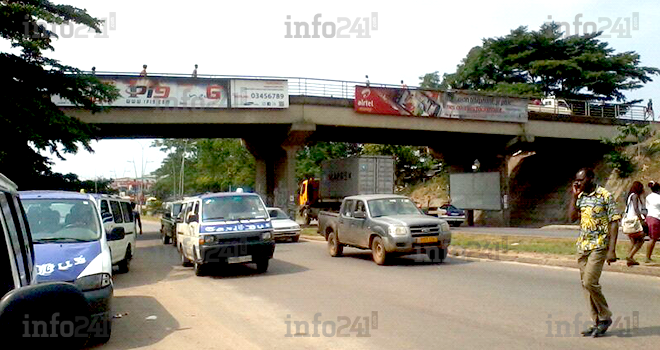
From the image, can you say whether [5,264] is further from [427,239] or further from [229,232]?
[427,239]

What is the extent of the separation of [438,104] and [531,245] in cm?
1943

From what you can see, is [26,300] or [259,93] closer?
[26,300]

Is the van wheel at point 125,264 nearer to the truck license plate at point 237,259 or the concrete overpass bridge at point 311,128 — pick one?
the truck license plate at point 237,259

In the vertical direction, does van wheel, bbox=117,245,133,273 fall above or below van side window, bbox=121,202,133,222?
below

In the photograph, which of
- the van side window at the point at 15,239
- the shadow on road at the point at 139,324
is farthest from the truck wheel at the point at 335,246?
the van side window at the point at 15,239

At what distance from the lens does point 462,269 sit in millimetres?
14133

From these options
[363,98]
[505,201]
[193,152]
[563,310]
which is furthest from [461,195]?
[193,152]

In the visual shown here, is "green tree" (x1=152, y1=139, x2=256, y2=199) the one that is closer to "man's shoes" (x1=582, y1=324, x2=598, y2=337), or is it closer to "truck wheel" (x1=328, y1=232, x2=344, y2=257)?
"truck wheel" (x1=328, y1=232, x2=344, y2=257)

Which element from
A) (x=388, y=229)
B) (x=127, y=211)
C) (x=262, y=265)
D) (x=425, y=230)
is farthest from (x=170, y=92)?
(x=425, y=230)

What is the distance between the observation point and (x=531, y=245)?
1794cm

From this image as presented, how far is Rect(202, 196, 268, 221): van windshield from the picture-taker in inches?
567

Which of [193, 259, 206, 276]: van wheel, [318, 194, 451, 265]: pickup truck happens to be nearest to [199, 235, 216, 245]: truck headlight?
[193, 259, 206, 276]: van wheel

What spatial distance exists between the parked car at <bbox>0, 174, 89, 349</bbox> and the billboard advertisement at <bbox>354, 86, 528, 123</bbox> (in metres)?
30.4

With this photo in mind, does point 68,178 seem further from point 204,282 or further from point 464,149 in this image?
point 464,149
